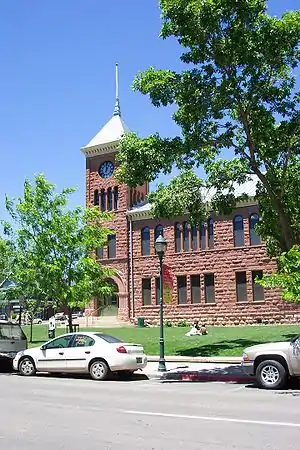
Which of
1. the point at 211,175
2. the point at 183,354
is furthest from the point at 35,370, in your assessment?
the point at 211,175

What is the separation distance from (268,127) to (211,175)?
9.88ft

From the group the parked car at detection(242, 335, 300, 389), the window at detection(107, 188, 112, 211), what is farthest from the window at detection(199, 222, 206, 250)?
the parked car at detection(242, 335, 300, 389)

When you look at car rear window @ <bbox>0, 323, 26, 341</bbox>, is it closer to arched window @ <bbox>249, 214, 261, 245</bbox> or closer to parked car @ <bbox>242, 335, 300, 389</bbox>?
parked car @ <bbox>242, 335, 300, 389</bbox>

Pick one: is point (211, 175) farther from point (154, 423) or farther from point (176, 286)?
point (176, 286)

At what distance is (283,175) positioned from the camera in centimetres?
1750

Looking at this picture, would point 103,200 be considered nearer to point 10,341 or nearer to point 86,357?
point 10,341

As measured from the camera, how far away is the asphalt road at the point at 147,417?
7.08 meters

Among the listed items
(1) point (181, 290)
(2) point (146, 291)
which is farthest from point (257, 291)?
(2) point (146, 291)

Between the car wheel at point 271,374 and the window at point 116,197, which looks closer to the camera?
the car wheel at point 271,374

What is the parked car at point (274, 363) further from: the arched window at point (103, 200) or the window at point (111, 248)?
the arched window at point (103, 200)

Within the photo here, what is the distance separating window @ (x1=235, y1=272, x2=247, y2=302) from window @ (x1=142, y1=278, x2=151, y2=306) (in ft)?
25.5

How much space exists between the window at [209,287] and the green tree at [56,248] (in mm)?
17254

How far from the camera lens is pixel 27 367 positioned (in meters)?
17.4

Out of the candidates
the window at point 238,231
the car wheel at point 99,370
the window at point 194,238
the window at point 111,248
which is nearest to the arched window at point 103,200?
the window at point 111,248
